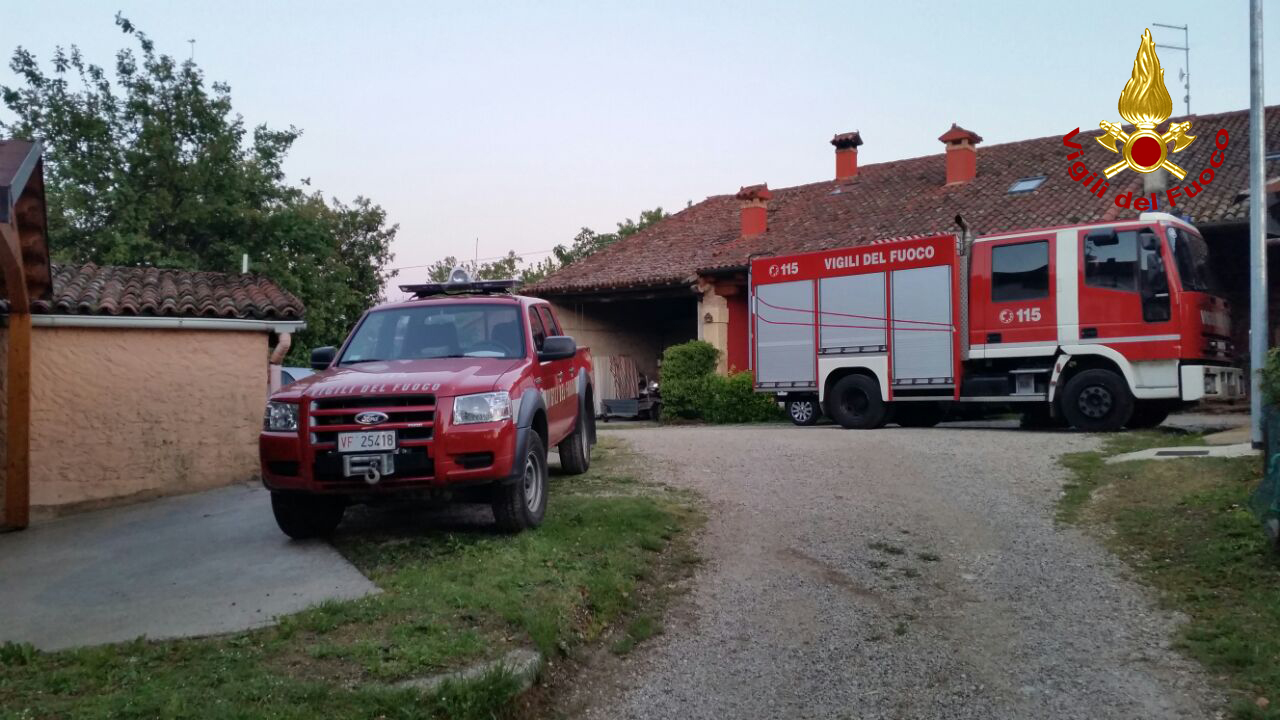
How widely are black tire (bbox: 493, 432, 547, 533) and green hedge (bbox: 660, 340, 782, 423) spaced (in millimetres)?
12737

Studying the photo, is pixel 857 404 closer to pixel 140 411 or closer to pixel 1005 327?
pixel 1005 327

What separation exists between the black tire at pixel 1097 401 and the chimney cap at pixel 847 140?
14976mm

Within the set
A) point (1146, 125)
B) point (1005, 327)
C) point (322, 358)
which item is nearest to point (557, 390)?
point (322, 358)

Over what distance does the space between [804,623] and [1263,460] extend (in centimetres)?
542

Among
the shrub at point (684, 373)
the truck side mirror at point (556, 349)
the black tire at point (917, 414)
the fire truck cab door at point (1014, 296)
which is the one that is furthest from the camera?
the shrub at point (684, 373)

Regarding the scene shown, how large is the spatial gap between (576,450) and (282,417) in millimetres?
3870

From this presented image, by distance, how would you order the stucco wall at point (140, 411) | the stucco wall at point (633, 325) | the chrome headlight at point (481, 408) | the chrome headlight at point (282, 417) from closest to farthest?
the chrome headlight at point (481, 408), the chrome headlight at point (282, 417), the stucco wall at point (140, 411), the stucco wall at point (633, 325)

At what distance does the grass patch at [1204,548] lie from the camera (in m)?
5.01

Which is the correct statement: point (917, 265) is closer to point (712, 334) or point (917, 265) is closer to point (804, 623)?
point (712, 334)

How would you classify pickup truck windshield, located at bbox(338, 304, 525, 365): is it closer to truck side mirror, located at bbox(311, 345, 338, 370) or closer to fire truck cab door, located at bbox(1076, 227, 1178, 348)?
truck side mirror, located at bbox(311, 345, 338, 370)

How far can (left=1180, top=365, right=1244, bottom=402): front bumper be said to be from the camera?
13.0 meters

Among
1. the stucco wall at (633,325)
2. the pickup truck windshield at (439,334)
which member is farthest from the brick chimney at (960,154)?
the pickup truck windshield at (439,334)

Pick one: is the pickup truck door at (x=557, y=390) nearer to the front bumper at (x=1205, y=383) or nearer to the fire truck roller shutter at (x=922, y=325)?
the fire truck roller shutter at (x=922, y=325)

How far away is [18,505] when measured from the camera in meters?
9.51
